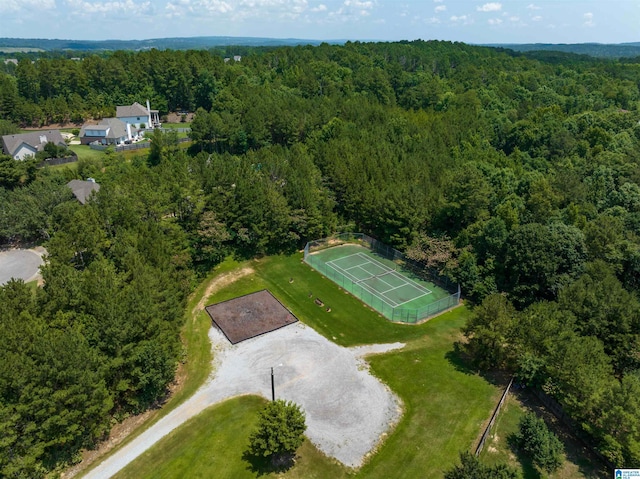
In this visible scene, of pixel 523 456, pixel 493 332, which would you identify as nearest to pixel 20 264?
pixel 493 332

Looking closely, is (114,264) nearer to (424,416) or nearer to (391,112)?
(424,416)

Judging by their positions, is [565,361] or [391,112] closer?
[565,361]

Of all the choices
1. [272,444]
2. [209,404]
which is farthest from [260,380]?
[272,444]

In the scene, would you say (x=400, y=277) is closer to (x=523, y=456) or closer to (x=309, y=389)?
(x=309, y=389)

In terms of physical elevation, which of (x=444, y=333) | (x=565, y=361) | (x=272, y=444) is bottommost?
(x=444, y=333)

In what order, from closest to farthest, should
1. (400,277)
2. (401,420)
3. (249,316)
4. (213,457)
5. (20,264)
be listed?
(213,457) < (401,420) < (249,316) < (400,277) < (20,264)

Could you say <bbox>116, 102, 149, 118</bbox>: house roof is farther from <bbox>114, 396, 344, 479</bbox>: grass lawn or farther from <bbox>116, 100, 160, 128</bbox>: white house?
<bbox>114, 396, 344, 479</bbox>: grass lawn

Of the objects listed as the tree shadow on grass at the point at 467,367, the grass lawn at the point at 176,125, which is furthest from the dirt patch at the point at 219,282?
the grass lawn at the point at 176,125
